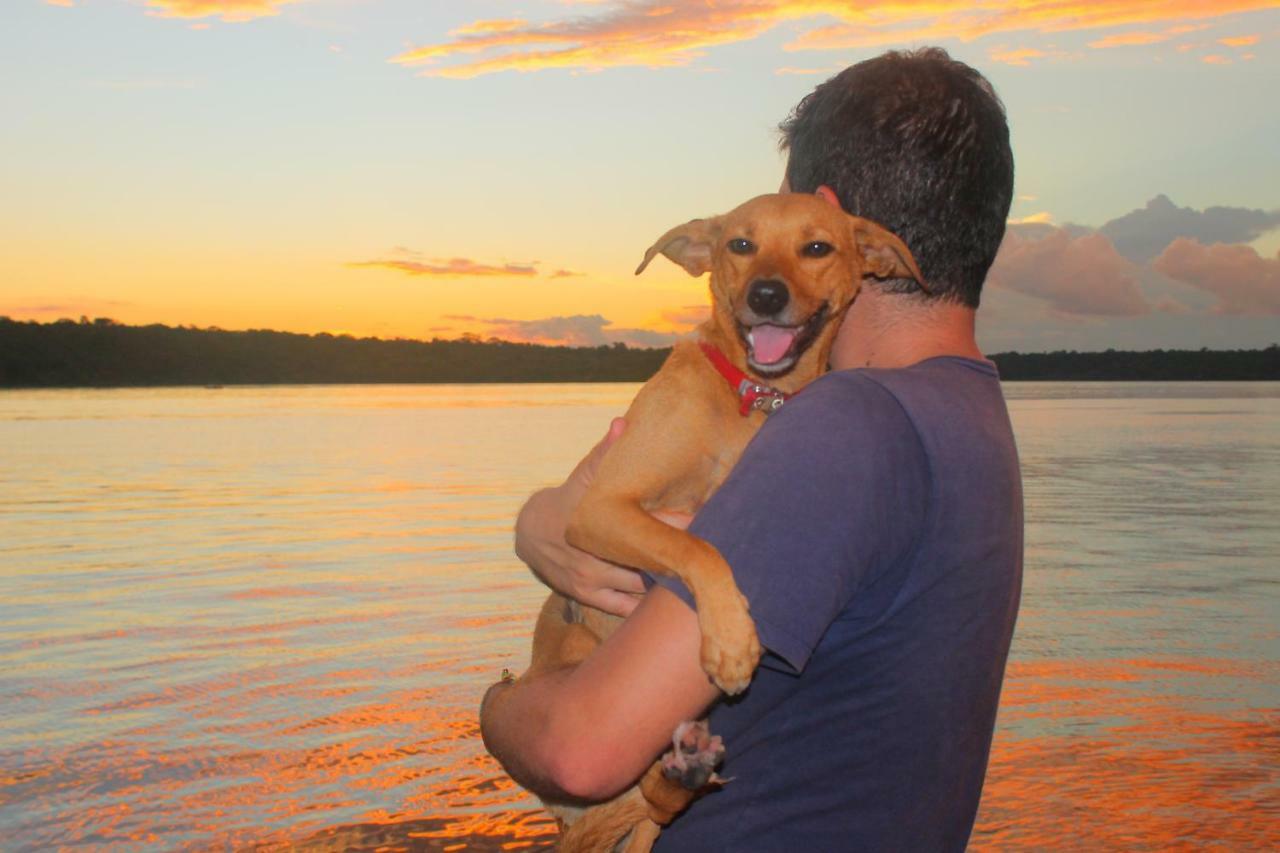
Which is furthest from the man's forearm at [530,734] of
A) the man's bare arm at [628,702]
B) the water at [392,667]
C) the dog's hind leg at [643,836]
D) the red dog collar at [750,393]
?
the water at [392,667]

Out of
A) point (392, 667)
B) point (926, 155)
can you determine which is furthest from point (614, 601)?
point (392, 667)

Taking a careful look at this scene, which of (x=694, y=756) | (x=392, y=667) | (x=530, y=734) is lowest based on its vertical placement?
(x=392, y=667)

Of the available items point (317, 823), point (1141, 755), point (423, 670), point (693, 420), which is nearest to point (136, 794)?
point (317, 823)

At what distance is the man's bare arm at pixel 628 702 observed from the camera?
237cm

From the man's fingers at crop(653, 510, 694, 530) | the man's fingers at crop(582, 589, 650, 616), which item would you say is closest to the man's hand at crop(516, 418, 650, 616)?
the man's fingers at crop(582, 589, 650, 616)

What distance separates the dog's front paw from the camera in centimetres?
230

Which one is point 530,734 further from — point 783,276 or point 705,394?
point 783,276

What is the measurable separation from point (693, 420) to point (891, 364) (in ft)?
2.19

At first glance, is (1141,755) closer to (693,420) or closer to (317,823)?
(317,823)

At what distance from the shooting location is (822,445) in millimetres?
2295

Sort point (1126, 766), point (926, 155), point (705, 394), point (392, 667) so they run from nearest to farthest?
point (926, 155) → point (705, 394) → point (1126, 766) → point (392, 667)

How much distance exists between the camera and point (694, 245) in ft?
13.9

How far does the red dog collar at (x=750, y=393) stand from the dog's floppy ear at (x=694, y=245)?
0.70 m

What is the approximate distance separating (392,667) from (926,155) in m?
8.38
